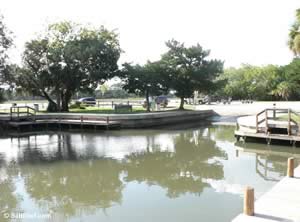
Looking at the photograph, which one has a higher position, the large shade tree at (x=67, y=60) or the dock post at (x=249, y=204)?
the large shade tree at (x=67, y=60)

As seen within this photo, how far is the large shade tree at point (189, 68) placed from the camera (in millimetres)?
36125

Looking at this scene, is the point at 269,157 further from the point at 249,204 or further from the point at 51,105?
the point at 51,105

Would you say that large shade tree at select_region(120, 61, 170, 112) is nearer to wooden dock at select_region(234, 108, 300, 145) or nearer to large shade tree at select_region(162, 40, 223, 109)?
large shade tree at select_region(162, 40, 223, 109)

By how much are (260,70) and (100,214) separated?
56.5 meters

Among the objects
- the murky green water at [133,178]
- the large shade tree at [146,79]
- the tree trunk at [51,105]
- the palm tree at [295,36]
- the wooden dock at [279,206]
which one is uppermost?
the palm tree at [295,36]

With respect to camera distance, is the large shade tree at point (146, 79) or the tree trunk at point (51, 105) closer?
the large shade tree at point (146, 79)

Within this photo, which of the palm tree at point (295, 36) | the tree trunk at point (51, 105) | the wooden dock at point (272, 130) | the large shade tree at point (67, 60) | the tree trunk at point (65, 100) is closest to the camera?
the wooden dock at point (272, 130)

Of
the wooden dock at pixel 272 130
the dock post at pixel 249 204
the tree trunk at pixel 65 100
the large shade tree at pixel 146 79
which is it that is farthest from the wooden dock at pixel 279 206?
the tree trunk at pixel 65 100

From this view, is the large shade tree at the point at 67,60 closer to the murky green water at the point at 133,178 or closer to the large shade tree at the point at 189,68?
the large shade tree at the point at 189,68

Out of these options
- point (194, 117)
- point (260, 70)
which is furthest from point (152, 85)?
point (260, 70)

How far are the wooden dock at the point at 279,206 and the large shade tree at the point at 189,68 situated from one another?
27.3m

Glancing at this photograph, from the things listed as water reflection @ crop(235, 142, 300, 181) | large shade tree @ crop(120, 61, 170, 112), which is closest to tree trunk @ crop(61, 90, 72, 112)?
large shade tree @ crop(120, 61, 170, 112)

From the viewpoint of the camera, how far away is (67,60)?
117 ft

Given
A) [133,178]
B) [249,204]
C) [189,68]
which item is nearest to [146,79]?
[189,68]
